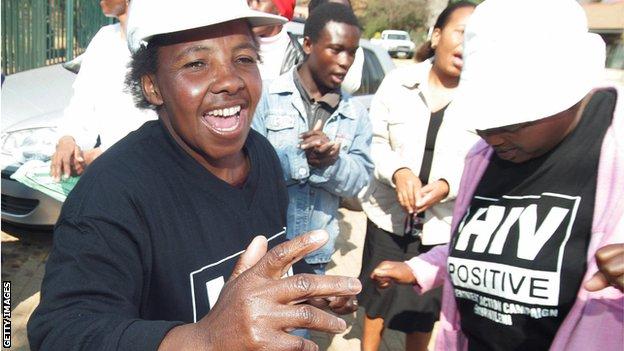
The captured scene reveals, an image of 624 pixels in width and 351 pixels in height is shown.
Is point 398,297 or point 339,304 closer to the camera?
point 339,304

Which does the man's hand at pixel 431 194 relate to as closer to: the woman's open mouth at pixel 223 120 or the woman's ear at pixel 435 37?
the woman's ear at pixel 435 37

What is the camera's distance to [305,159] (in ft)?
9.15

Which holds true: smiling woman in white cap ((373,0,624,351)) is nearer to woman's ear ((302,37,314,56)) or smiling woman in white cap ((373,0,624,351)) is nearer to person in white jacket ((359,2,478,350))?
person in white jacket ((359,2,478,350))

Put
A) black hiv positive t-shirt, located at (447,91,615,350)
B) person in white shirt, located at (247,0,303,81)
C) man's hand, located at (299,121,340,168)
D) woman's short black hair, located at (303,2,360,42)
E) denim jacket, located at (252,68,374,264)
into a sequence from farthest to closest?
person in white shirt, located at (247,0,303,81)
woman's short black hair, located at (303,2,360,42)
denim jacket, located at (252,68,374,264)
man's hand, located at (299,121,340,168)
black hiv positive t-shirt, located at (447,91,615,350)

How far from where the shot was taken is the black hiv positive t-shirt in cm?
172

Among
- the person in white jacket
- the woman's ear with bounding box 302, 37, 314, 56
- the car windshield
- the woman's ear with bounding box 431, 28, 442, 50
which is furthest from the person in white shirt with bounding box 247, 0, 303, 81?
the car windshield

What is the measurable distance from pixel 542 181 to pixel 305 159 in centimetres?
122

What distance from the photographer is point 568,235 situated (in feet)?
5.66

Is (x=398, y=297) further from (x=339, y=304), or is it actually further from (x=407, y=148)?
(x=339, y=304)

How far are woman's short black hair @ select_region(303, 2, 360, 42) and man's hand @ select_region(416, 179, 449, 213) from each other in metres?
0.98

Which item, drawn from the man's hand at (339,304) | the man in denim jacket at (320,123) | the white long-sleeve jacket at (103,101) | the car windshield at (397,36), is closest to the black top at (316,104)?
the man in denim jacket at (320,123)

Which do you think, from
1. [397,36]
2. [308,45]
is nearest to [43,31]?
[308,45]

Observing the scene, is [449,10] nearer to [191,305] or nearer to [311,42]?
[311,42]

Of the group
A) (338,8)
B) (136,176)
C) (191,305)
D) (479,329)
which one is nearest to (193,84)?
(136,176)
